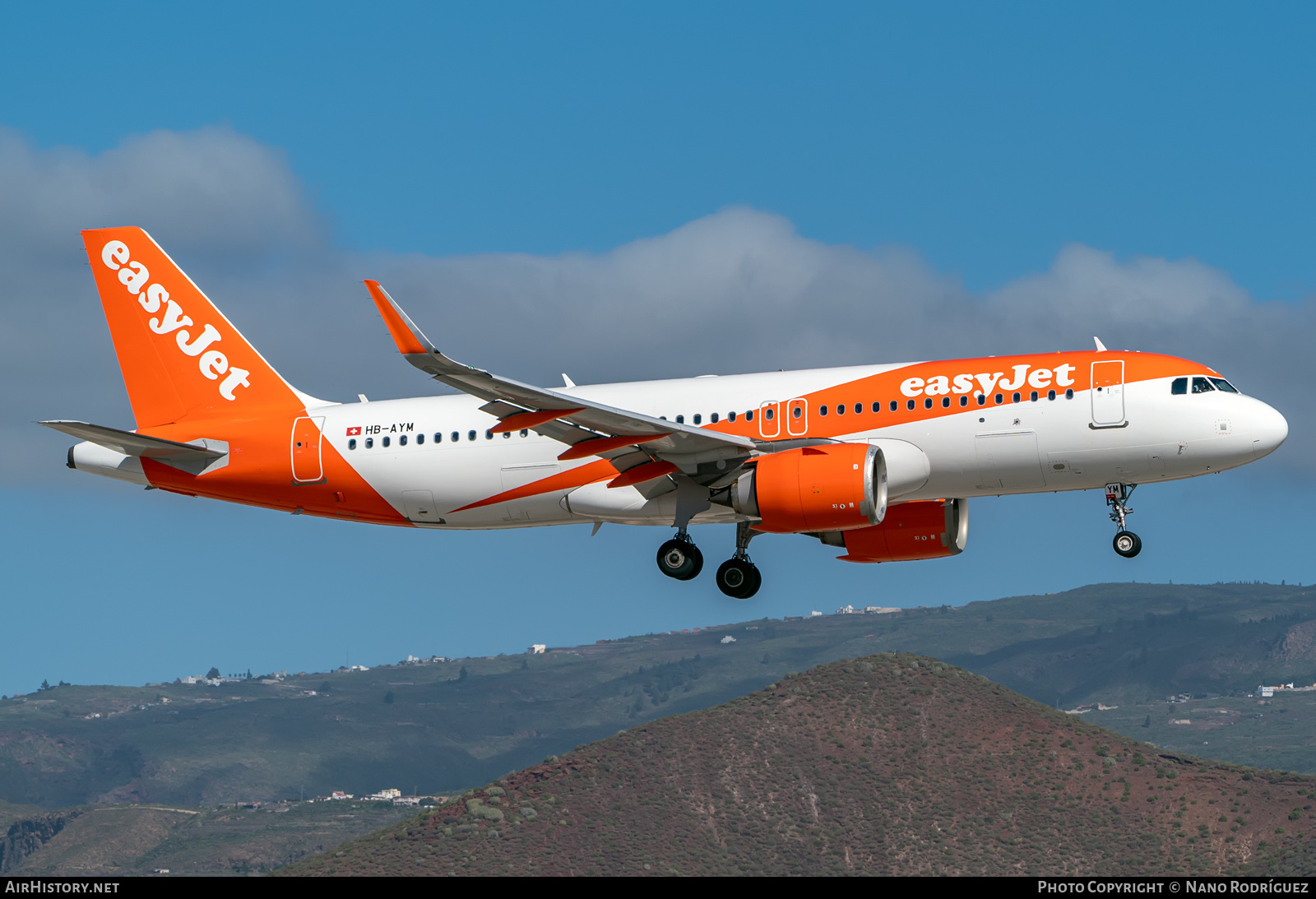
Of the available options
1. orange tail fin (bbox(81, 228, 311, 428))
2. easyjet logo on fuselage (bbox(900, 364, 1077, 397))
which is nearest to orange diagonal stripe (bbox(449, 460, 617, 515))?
orange tail fin (bbox(81, 228, 311, 428))

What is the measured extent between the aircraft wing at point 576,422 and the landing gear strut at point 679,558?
2302 mm

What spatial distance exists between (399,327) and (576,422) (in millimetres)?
6602

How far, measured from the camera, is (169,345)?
5247cm

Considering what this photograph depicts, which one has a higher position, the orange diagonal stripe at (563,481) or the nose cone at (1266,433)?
the nose cone at (1266,433)

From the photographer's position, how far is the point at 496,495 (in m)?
46.9

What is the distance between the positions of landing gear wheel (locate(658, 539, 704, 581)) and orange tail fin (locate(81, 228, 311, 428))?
12645 millimetres

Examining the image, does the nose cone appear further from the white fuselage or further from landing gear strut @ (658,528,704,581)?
landing gear strut @ (658,528,704,581)

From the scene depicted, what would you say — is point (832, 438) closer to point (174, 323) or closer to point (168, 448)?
point (168, 448)

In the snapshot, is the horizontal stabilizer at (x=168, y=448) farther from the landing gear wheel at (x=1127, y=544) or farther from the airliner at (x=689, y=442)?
the landing gear wheel at (x=1127, y=544)

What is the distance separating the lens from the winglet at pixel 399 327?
3725 cm

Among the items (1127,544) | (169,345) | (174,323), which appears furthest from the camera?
(174,323)

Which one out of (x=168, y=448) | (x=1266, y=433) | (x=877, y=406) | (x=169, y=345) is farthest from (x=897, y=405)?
(x=169, y=345)

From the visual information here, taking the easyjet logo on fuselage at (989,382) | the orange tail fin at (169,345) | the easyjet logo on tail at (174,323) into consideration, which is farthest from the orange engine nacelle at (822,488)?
the easyjet logo on tail at (174,323)

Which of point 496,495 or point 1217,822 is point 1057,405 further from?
point 1217,822
